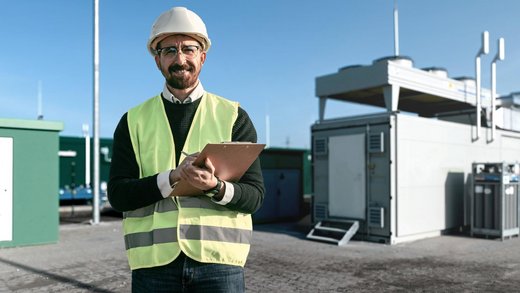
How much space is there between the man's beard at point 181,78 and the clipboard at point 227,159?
0.47 meters

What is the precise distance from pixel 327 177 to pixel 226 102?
928 cm

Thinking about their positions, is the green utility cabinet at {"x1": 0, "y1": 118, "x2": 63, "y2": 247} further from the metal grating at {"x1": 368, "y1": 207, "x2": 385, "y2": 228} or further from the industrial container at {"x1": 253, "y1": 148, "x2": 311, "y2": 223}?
the metal grating at {"x1": 368, "y1": 207, "x2": 385, "y2": 228}

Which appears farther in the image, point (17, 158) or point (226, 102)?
point (17, 158)

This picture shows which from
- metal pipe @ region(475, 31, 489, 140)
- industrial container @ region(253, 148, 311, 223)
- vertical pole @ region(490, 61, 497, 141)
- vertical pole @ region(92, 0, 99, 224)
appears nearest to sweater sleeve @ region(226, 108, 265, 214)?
industrial container @ region(253, 148, 311, 223)

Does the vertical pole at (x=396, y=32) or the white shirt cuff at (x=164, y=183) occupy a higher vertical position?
the vertical pole at (x=396, y=32)

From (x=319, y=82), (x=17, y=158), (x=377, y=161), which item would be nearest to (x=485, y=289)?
(x=377, y=161)

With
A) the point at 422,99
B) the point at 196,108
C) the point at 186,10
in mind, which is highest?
the point at 422,99

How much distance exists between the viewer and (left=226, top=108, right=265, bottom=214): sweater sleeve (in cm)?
203

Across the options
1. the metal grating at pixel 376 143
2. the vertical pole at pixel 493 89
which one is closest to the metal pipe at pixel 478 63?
the vertical pole at pixel 493 89

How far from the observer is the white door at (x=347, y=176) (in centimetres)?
1049

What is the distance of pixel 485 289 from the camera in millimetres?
6219

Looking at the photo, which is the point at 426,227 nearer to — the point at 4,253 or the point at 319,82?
the point at 319,82

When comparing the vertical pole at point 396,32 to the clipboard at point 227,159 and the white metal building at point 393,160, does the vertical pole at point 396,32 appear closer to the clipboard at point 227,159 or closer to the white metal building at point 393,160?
the white metal building at point 393,160

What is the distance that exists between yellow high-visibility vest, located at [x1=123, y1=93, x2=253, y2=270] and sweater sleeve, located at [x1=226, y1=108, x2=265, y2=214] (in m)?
0.05
